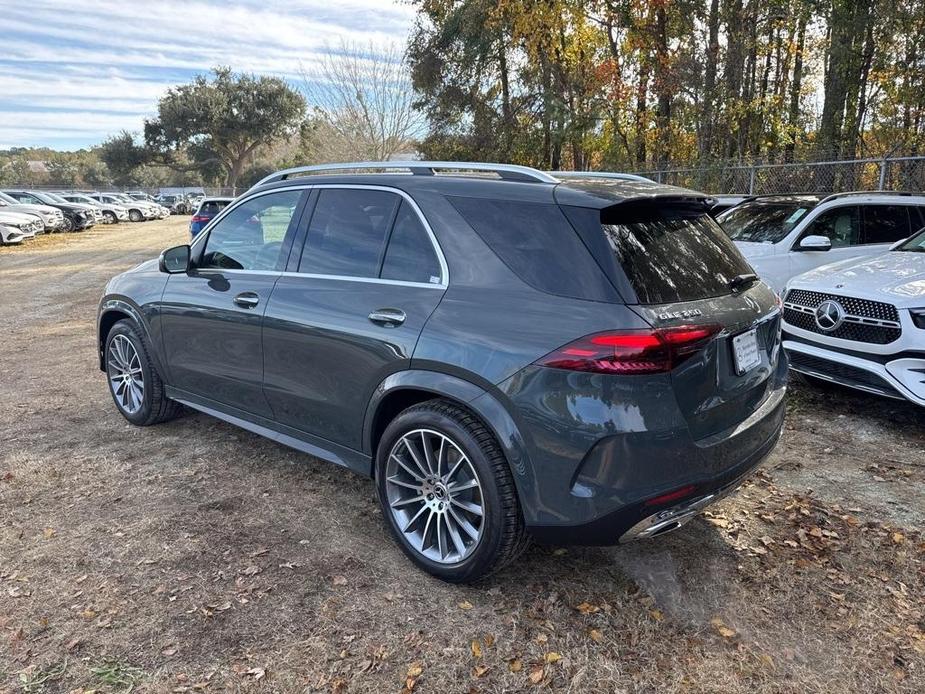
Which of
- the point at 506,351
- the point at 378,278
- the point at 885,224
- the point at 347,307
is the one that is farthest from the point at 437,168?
the point at 885,224

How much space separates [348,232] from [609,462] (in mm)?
1835

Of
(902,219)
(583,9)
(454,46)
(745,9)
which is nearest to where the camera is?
(902,219)

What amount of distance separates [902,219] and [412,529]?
680 centimetres

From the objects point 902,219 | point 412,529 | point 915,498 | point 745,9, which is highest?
point 745,9

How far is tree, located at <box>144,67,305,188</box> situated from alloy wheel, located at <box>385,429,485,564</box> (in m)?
55.0

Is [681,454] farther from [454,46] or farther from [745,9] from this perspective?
[454,46]

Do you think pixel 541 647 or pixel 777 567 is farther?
pixel 777 567

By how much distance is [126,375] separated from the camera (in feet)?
16.3

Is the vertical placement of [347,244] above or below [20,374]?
above

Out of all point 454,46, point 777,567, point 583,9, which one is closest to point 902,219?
point 777,567

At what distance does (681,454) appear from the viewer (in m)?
2.56

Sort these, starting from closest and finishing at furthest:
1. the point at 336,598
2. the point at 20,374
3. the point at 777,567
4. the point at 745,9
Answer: the point at 336,598, the point at 777,567, the point at 20,374, the point at 745,9

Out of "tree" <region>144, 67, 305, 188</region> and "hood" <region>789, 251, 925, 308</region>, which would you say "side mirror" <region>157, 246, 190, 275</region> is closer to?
"hood" <region>789, 251, 925, 308</region>

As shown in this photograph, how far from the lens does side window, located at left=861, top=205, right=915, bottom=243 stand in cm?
721
